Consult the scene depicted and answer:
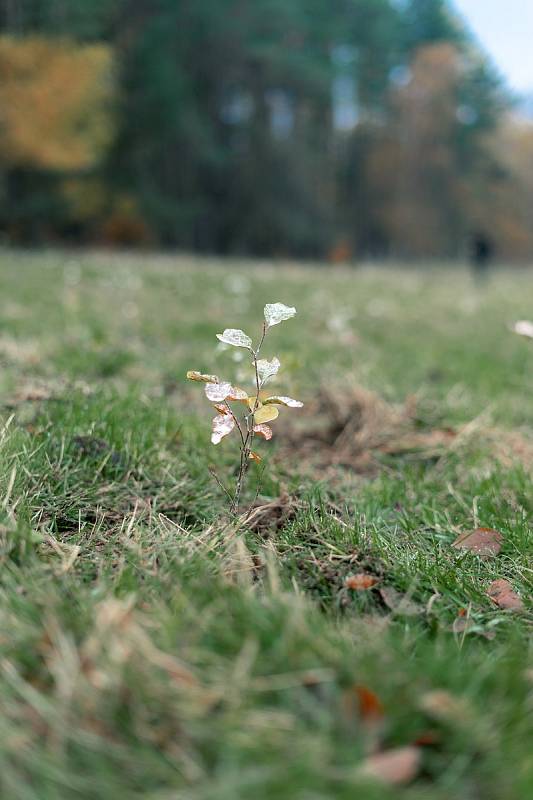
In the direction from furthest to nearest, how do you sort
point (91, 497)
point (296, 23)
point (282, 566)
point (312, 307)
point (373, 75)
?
point (373, 75)
point (296, 23)
point (312, 307)
point (91, 497)
point (282, 566)

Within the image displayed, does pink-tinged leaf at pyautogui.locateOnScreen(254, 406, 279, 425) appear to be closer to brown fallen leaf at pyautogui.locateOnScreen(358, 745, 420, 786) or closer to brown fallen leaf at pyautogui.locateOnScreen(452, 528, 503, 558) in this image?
brown fallen leaf at pyautogui.locateOnScreen(452, 528, 503, 558)

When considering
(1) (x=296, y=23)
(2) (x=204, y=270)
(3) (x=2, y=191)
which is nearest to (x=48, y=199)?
(3) (x=2, y=191)

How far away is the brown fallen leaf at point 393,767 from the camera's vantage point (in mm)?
837

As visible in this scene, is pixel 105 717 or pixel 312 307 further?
pixel 312 307

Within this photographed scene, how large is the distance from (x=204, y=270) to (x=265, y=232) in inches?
792

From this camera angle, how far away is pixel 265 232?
2947cm

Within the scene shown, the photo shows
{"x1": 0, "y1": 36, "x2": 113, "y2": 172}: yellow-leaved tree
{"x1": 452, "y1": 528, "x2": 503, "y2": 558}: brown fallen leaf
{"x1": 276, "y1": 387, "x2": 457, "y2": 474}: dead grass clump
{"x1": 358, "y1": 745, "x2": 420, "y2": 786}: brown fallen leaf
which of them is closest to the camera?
{"x1": 358, "y1": 745, "x2": 420, "y2": 786}: brown fallen leaf

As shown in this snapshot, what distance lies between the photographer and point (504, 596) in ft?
5.01

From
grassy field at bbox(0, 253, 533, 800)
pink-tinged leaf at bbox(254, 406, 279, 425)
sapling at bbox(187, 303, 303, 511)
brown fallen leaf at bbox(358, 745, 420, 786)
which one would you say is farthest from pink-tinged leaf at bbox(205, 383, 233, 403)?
brown fallen leaf at bbox(358, 745, 420, 786)

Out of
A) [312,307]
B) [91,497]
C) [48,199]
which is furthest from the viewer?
[48,199]

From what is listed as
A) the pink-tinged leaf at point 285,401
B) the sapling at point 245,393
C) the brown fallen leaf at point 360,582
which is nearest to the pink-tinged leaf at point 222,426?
the sapling at point 245,393

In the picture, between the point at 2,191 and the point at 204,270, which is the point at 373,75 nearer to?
the point at 2,191

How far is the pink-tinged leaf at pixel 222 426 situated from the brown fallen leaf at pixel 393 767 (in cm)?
80

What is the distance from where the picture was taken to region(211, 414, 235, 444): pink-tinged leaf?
157cm
